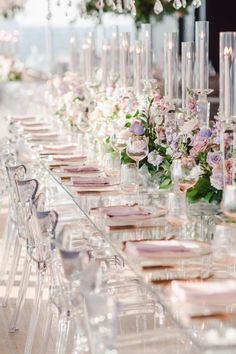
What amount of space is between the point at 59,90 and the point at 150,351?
4864 mm

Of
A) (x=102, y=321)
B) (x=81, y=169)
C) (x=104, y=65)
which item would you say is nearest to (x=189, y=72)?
(x=81, y=169)

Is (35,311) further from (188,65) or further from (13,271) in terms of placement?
(188,65)

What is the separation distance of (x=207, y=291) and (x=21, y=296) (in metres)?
2.28

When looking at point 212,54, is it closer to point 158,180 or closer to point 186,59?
point 186,59

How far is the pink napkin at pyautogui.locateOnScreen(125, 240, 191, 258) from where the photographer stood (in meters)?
3.32

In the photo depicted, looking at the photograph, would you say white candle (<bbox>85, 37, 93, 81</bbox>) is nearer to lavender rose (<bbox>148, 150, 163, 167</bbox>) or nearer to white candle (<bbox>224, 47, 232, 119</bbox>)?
lavender rose (<bbox>148, 150, 163, 167</bbox>)

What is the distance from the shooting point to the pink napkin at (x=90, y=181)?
4770 millimetres

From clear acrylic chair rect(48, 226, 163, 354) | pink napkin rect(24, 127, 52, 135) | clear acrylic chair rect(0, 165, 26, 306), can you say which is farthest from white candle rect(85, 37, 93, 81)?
clear acrylic chair rect(48, 226, 163, 354)

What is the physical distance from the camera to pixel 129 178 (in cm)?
462

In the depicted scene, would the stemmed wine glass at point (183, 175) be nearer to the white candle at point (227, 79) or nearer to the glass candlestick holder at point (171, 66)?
the white candle at point (227, 79)

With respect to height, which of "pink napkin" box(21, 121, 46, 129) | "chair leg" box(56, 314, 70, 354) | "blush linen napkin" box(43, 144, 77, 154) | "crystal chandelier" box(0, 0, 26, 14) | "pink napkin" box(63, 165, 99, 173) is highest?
"crystal chandelier" box(0, 0, 26, 14)

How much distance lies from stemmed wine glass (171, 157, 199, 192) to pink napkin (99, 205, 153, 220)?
18cm

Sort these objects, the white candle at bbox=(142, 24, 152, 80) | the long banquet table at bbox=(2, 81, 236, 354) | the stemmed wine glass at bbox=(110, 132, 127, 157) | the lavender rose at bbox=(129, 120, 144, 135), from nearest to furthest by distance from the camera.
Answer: the long banquet table at bbox=(2, 81, 236, 354)
the lavender rose at bbox=(129, 120, 144, 135)
the stemmed wine glass at bbox=(110, 132, 127, 157)
the white candle at bbox=(142, 24, 152, 80)

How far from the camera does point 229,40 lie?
426cm
